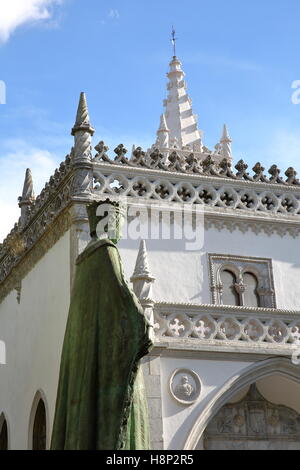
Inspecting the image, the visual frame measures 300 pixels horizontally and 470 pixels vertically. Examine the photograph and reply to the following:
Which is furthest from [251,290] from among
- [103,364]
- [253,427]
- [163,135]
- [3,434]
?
[103,364]

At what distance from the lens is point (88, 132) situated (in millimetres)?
14867

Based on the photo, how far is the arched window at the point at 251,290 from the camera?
1521 cm

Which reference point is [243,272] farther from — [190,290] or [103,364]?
[103,364]

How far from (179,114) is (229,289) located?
9742 millimetres

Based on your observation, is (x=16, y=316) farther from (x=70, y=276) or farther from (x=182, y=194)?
(x=182, y=194)

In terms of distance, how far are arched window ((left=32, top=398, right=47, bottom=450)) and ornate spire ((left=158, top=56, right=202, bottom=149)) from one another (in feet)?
32.2

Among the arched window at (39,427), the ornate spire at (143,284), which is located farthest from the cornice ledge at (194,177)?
the arched window at (39,427)

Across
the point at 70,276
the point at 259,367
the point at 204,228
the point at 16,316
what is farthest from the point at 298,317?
the point at 16,316

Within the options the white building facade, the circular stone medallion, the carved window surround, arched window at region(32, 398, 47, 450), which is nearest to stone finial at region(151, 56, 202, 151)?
the white building facade

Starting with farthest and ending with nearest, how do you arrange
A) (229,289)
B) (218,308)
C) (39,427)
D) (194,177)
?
(194,177), (39,427), (229,289), (218,308)

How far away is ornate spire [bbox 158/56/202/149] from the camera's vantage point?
23075mm

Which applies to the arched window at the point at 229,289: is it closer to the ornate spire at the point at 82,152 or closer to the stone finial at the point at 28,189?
the ornate spire at the point at 82,152

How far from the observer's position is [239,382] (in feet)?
44.1

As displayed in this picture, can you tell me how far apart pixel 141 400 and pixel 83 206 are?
29.4 feet
